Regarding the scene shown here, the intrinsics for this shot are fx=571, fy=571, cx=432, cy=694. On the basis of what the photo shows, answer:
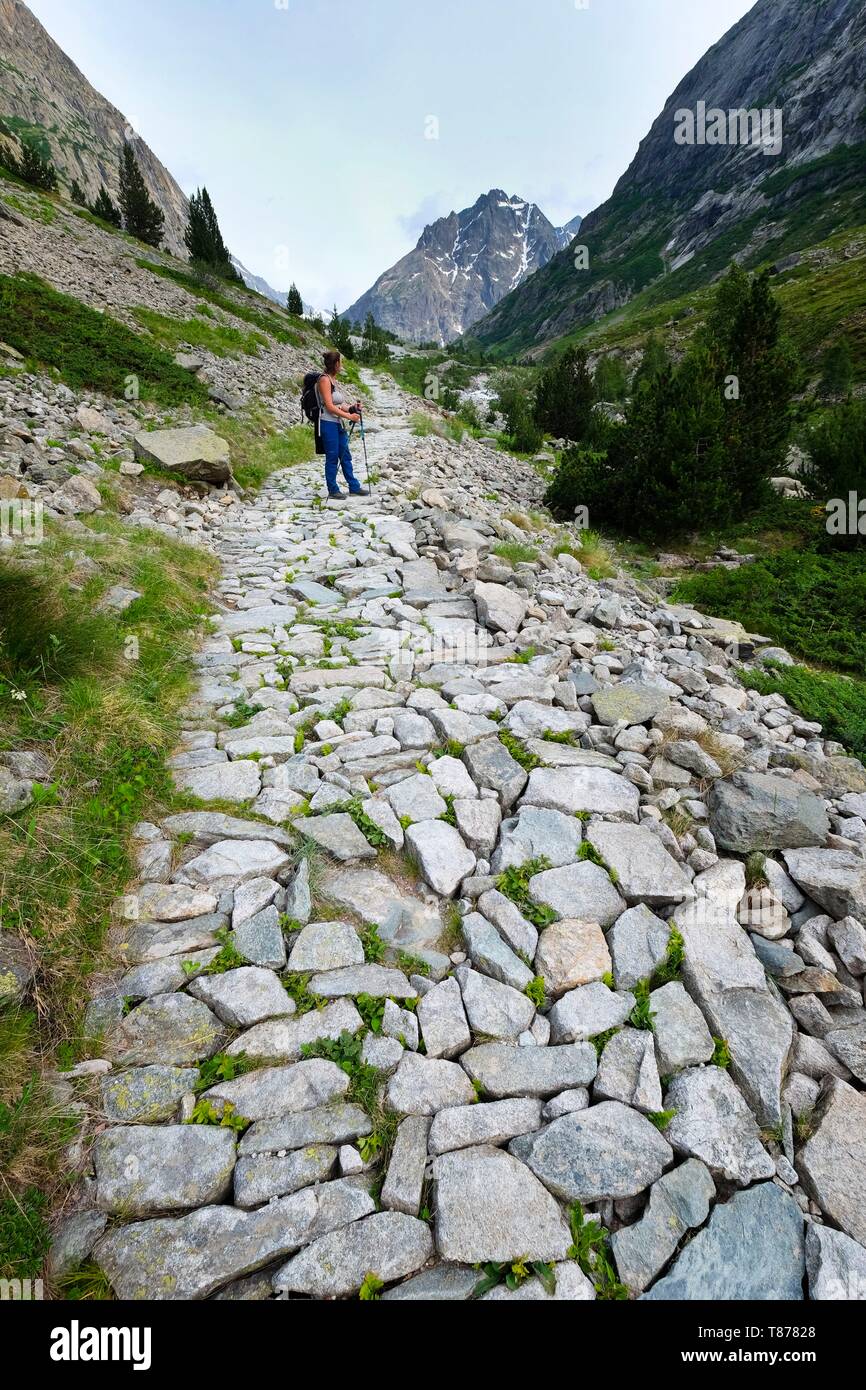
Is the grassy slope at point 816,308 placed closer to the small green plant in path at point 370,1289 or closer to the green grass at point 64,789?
the green grass at point 64,789

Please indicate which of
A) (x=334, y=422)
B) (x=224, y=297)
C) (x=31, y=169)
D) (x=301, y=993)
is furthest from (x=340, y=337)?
(x=301, y=993)

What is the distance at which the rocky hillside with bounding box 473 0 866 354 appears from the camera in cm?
11188

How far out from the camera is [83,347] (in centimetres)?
1443

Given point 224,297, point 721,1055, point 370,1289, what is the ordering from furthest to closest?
point 224,297 < point 721,1055 < point 370,1289

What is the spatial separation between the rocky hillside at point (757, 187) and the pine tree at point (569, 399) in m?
104

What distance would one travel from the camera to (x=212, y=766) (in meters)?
4.16

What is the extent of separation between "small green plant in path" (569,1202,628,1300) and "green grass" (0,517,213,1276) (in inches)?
74.5

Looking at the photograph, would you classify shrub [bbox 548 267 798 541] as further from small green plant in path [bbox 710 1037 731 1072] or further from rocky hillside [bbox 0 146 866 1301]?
small green plant in path [bbox 710 1037 731 1072]

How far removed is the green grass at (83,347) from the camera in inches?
522

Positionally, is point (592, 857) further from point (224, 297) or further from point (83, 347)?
point (224, 297)

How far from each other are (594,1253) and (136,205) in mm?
75540
